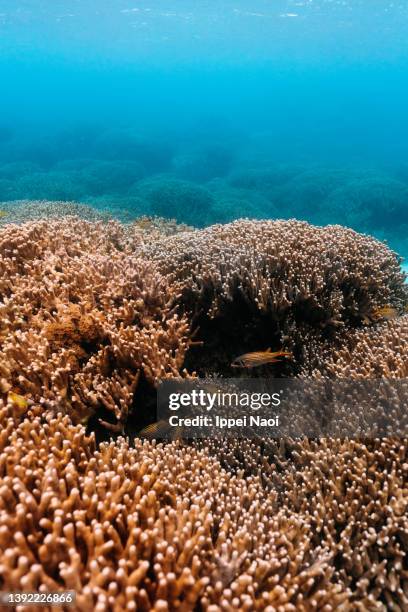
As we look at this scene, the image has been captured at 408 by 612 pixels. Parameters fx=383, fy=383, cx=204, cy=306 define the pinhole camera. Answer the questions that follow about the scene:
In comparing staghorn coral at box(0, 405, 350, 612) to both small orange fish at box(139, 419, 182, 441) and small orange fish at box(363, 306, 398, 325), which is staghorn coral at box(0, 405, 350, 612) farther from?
small orange fish at box(363, 306, 398, 325)

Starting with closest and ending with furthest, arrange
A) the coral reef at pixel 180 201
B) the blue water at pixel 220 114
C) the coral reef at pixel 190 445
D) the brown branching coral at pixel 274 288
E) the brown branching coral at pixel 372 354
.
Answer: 1. the coral reef at pixel 190 445
2. the brown branching coral at pixel 372 354
3. the brown branching coral at pixel 274 288
4. the coral reef at pixel 180 201
5. the blue water at pixel 220 114

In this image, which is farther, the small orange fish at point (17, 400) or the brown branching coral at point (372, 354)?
the brown branching coral at point (372, 354)

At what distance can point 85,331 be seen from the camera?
3.89m

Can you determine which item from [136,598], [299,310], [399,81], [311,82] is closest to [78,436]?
[136,598]

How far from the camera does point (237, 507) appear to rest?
99.7 inches

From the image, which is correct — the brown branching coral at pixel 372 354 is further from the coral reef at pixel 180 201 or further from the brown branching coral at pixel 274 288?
the coral reef at pixel 180 201

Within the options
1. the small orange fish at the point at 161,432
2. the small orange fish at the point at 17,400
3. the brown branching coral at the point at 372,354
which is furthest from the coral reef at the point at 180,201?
the small orange fish at the point at 17,400

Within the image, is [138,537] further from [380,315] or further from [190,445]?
[380,315]

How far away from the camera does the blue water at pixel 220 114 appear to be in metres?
28.1

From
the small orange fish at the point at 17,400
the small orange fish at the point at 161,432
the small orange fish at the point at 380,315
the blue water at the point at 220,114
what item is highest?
the blue water at the point at 220,114

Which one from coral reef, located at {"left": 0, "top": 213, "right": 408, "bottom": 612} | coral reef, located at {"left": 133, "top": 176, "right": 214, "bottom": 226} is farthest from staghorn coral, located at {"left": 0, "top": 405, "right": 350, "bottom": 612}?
coral reef, located at {"left": 133, "top": 176, "right": 214, "bottom": 226}

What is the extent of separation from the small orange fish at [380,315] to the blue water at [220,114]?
12239 mm

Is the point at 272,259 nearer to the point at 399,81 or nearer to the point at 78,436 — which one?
the point at 78,436

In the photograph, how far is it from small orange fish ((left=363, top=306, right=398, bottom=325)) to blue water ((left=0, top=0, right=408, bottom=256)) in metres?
12.2
